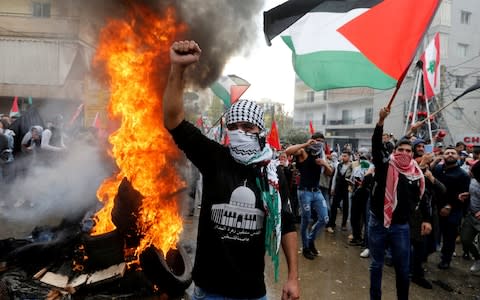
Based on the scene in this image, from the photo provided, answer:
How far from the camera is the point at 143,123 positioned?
18.3ft

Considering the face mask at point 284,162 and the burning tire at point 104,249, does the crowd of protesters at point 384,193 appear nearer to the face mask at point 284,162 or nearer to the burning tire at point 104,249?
the face mask at point 284,162

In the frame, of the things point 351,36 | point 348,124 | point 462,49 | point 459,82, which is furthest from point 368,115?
point 351,36

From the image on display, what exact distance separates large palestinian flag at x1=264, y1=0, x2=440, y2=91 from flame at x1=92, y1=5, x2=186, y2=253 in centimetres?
211

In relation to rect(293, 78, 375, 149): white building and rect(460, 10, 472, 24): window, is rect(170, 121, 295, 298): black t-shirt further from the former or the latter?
rect(293, 78, 375, 149): white building

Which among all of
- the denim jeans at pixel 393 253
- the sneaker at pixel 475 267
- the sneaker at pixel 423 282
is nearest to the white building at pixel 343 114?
the sneaker at pixel 475 267

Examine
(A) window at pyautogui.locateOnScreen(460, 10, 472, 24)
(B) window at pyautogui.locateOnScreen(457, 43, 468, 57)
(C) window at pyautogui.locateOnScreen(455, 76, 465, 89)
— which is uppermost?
(A) window at pyautogui.locateOnScreen(460, 10, 472, 24)

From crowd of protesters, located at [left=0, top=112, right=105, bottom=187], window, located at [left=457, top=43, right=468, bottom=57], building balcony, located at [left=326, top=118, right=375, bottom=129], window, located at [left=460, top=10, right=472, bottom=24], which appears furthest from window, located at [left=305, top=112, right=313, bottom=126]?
crowd of protesters, located at [left=0, top=112, right=105, bottom=187]

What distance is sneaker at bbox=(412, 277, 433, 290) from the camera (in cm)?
541

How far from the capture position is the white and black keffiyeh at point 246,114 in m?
2.37

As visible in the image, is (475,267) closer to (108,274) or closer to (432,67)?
(108,274)

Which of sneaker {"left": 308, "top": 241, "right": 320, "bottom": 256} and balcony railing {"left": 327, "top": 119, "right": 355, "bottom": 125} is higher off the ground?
balcony railing {"left": 327, "top": 119, "right": 355, "bottom": 125}

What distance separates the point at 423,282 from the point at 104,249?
14.8ft

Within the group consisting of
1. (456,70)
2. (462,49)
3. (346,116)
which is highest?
(462,49)

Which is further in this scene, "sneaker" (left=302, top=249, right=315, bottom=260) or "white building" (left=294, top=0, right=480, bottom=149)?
"white building" (left=294, top=0, right=480, bottom=149)
